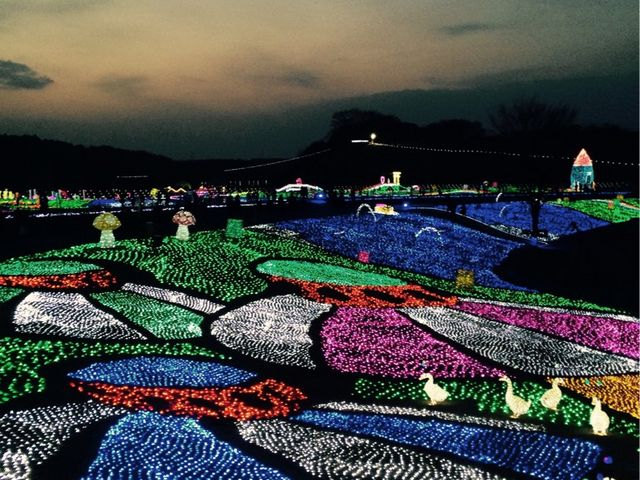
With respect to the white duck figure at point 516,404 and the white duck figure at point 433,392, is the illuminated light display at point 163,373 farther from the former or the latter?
the white duck figure at point 516,404

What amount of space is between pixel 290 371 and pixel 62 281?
360 inches

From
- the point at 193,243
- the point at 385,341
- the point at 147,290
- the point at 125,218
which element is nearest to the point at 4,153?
the point at 125,218

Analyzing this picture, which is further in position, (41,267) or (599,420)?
(41,267)

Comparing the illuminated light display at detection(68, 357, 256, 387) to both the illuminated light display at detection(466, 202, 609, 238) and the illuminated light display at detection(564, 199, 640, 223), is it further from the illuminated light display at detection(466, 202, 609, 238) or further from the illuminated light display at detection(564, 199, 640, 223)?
the illuminated light display at detection(564, 199, 640, 223)

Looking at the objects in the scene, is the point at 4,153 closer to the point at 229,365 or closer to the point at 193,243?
the point at 193,243

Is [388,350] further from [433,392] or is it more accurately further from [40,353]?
[40,353]

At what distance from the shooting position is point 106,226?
24266 millimetres

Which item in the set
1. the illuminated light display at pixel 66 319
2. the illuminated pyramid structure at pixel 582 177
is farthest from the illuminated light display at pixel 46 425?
the illuminated pyramid structure at pixel 582 177

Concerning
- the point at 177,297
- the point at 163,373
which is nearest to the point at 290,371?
the point at 163,373

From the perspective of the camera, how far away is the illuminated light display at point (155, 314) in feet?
51.5

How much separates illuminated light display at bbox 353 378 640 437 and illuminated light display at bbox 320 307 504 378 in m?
0.59

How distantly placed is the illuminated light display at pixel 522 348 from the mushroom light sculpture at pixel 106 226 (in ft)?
39.0

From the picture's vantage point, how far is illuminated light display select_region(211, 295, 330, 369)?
Result: 14766 mm

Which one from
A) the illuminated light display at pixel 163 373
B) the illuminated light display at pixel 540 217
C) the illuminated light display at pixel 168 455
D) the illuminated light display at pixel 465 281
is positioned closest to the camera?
the illuminated light display at pixel 168 455
